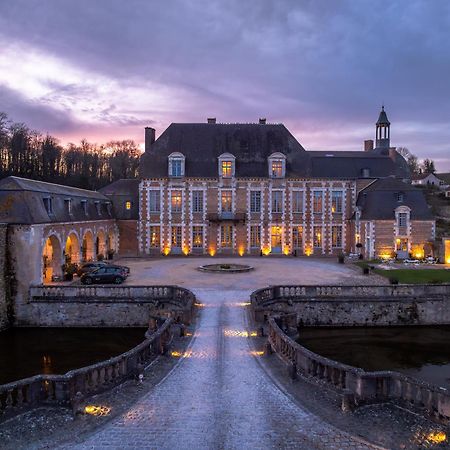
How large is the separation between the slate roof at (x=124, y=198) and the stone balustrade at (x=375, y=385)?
1016 inches

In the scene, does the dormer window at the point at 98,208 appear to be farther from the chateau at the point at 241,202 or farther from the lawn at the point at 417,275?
the lawn at the point at 417,275

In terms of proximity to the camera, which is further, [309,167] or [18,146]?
[18,146]

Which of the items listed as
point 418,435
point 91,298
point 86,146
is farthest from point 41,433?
point 86,146

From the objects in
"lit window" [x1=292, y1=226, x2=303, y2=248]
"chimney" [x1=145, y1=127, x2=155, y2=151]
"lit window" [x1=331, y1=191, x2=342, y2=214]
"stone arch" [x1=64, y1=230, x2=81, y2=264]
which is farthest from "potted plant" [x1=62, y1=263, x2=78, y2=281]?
"lit window" [x1=331, y1=191, x2=342, y2=214]

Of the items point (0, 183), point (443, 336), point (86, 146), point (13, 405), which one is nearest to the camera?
point (13, 405)

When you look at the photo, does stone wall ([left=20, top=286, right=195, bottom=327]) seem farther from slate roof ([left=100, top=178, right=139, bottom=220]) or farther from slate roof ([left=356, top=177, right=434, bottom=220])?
slate roof ([left=356, top=177, right=434, bottom=220])

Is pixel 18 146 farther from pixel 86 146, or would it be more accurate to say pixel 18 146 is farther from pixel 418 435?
pixel 418 435

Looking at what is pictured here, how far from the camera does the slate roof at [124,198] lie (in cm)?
3438

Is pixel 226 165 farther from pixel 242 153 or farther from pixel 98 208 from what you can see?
pixel 98 208

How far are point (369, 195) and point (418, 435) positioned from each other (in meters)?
26.5

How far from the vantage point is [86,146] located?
71250 mm

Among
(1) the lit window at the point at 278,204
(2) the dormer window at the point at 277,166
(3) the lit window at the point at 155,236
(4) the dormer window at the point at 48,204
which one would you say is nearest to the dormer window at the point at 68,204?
(4) the dormer window at the point at 48,204

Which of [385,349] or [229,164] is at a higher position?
[229,164]

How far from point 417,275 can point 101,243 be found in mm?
21353
